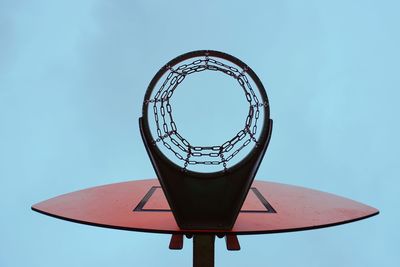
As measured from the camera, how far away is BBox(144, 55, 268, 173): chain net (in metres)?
2.11

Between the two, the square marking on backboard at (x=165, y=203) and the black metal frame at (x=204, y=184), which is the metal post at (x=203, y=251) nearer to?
the square marking on backboard at (x=165, y=203)

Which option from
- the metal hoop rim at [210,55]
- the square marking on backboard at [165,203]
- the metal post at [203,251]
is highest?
the metal hoop rim at [210,55]

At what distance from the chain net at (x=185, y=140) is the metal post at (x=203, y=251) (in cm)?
74

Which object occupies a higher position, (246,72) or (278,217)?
(246,72)

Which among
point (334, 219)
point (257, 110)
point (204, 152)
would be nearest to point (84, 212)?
point (204, 152)

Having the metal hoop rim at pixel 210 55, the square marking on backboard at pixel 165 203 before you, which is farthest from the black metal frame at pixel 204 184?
the square marking on backboard at pixel 165 203

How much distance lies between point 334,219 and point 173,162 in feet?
3.75

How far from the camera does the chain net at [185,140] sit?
211cm

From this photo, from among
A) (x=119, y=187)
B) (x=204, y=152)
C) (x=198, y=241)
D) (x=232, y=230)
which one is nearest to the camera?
(x=232, y=230)

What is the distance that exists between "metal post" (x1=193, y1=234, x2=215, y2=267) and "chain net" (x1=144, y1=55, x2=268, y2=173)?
74 cm

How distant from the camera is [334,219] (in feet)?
7.16

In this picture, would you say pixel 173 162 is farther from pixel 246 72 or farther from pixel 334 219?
pixel 334 219

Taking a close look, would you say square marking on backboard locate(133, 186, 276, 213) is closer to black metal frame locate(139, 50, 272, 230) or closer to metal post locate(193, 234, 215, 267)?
metal post locate(193, 234, 215, 267)

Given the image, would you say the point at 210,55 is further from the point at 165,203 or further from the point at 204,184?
the point at 165,203
